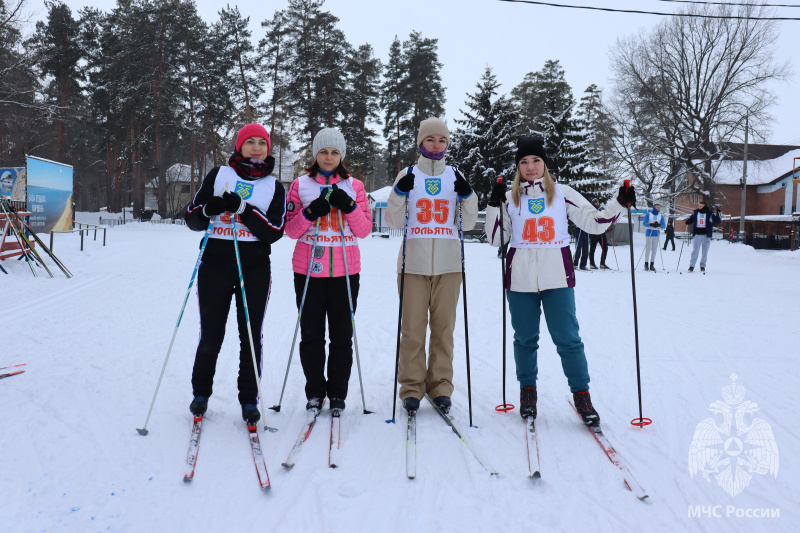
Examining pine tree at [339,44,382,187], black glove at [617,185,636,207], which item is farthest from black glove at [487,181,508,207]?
pine tree at [339,44,382,187]

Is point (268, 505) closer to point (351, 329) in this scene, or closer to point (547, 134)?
point (351, 329)

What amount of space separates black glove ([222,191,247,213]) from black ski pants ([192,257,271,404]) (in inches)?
13.9

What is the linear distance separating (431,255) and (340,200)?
74cm

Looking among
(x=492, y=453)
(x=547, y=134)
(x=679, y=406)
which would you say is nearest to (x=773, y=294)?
(x=679, y=406)

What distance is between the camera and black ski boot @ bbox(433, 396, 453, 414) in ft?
11.4

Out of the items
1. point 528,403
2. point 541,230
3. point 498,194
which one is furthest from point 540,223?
point 528,403

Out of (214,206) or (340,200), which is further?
(340,200)

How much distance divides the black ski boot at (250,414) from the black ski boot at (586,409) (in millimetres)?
2040

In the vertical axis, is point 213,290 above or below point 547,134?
A: below

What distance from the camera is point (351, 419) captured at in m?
3.38

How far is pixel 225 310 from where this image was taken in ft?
10.6

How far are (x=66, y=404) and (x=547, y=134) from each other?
92.9 feet

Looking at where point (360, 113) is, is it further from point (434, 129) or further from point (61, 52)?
point (434, 129)

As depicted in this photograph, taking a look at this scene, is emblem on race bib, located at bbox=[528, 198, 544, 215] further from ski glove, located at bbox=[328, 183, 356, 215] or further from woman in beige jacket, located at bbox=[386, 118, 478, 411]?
ski glove, located at bbox=[328, 183, 356, 215]
